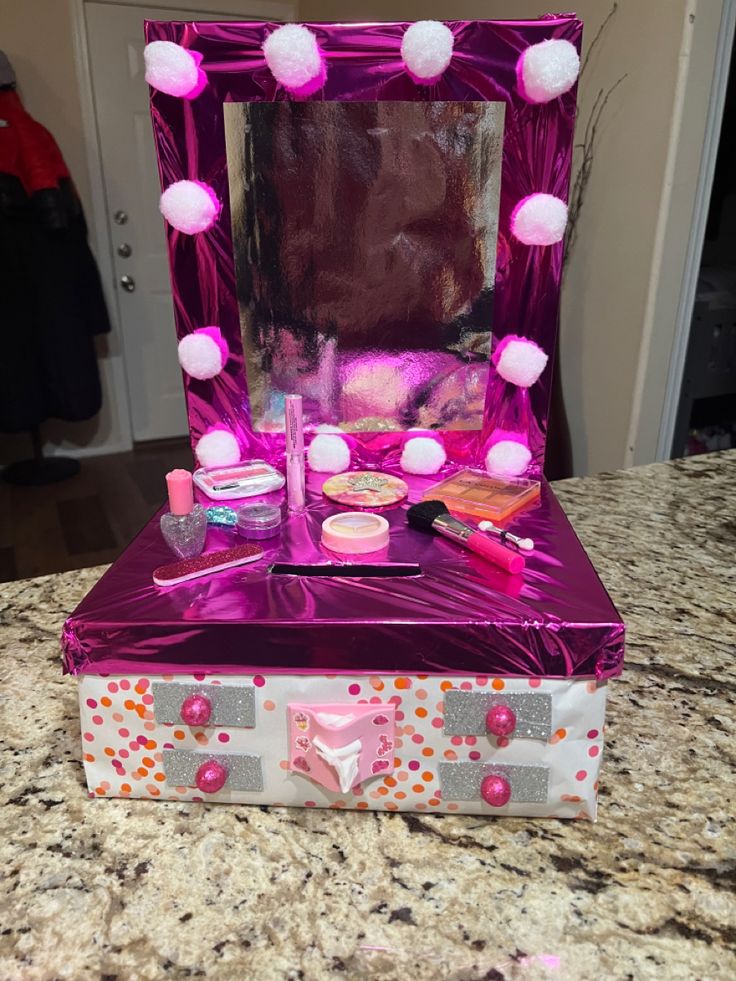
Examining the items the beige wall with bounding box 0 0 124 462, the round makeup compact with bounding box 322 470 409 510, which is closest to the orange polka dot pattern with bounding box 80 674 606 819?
the round makeup compact with bounding box 322 470 409 510

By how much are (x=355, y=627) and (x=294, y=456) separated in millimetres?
255

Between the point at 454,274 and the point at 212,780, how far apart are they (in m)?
0.57

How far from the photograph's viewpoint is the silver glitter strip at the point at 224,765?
0.56 metres

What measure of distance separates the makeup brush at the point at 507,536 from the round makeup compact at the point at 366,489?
108 millimetres

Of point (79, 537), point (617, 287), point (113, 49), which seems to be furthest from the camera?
point (113, 49)

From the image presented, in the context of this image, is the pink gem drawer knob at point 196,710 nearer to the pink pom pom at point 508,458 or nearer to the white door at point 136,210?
A: the pink pom pom at point 508,458

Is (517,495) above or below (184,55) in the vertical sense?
below

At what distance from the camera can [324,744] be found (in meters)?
0.54

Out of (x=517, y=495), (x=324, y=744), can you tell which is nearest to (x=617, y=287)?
(x=517, y=495)

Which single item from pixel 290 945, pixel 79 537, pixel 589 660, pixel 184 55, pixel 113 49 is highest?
pixel 113 49

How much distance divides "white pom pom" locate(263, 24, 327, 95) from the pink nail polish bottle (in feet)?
1.36

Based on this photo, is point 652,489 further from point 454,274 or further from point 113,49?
point 113,49

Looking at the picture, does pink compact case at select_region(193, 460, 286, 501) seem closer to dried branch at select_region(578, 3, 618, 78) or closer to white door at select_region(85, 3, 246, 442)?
dried branch at select_region(578, 3, 618, 78)

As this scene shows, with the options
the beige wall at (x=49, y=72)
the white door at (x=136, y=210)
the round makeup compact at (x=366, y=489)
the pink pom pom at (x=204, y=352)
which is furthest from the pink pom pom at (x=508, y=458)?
the beige wall at (x=49, y=72)
